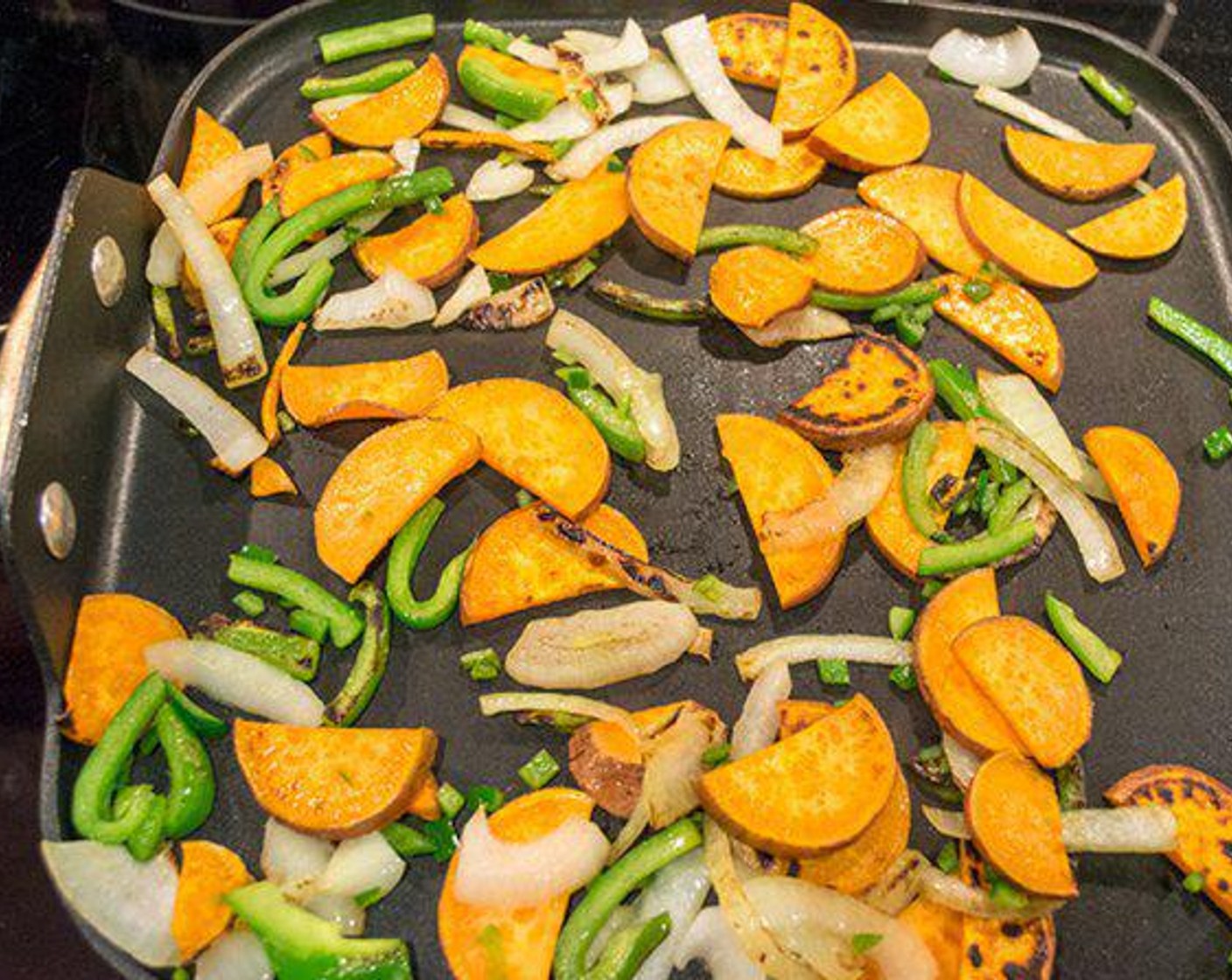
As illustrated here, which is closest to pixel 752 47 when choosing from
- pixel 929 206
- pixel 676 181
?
pixel 676 181

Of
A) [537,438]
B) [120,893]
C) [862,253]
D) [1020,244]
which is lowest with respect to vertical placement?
[120,893]

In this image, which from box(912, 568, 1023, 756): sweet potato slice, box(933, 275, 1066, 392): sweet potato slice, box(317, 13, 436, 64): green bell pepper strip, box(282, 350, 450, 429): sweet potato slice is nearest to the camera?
box(912, 568, 1023, 756): sweet potato slice

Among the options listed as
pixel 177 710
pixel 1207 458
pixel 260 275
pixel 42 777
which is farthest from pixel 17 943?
pixel 1207 458

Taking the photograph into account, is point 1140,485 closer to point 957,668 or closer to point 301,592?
point 957,668

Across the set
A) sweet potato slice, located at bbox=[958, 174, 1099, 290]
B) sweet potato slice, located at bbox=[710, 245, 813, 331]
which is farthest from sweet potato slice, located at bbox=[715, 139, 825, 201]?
sweet potato slice, located at bbox=[958, 174, 1099, 290]

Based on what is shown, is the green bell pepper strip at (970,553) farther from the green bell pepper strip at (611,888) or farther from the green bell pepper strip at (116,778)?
the green bell pepper strip at (116,778)

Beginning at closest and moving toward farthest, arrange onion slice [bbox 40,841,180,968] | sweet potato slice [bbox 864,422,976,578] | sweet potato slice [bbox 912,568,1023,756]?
1. onion slice [bbox 40,841,180,968]
2. sweet potato slice [bbox 912,568,1023,756]
3. sweet potato slice [bbox 864,422,976,578]

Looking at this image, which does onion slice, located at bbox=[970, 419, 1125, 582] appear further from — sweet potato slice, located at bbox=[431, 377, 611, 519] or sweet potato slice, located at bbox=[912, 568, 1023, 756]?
sweet potato slice, located at bbox=[431, 377, 611, 519]
